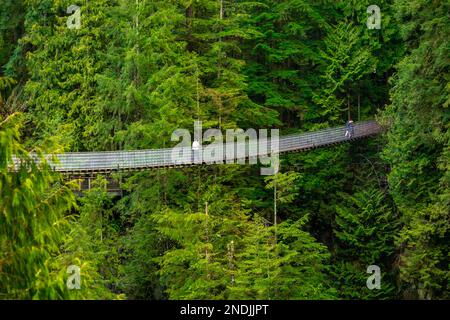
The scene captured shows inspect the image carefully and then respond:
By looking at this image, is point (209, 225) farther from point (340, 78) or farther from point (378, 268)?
point (340, 78)

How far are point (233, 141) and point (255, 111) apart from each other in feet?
5.97

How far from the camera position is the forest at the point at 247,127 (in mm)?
23656

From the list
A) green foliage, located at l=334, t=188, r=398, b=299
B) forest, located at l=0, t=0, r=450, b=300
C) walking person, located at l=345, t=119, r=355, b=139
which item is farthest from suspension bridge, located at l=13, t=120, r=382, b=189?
green foliage, located at l=334, t=188, r=398, b=299

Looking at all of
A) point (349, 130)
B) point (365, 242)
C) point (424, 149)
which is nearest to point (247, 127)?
point (349, 130)

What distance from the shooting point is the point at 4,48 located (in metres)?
34.3

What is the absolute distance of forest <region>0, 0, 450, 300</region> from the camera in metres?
23.7

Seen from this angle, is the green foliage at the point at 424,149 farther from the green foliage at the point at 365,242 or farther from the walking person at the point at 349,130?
the walking person at the point at 349,130

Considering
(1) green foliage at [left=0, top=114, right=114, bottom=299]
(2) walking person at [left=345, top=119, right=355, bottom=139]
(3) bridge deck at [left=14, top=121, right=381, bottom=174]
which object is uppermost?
(2) walking person at [left=345, top=119, right=355, bottom=139]

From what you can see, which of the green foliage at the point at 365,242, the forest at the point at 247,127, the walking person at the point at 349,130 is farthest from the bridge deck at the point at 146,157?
the green foliage at the point at 365,242

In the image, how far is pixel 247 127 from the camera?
28.8 meters

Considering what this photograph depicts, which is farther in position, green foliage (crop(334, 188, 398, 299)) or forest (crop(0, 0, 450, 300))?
green foliage (crop(334, 188, 398, 299))

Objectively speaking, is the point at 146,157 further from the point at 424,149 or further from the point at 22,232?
the point at 22,232

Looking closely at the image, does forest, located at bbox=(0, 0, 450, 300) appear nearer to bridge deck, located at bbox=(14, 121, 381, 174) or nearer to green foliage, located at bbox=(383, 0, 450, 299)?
green foliage, located at bbox=(383, 0, 450, 299)
